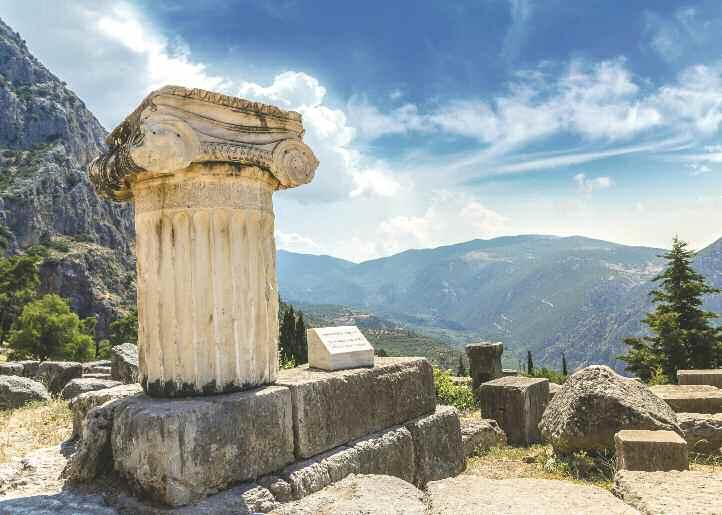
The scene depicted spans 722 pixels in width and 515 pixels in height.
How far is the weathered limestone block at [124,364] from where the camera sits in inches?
378

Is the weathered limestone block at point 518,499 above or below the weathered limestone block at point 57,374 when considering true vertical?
above

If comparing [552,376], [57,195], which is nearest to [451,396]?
[552,376]

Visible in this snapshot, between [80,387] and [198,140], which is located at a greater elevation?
[198,140]

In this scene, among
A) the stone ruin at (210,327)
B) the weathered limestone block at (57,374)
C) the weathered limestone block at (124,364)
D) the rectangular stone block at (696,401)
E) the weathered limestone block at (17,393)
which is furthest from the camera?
the weathered limestone block at (57,374)

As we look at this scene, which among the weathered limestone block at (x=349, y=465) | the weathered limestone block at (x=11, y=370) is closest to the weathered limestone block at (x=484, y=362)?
the weathered limestone block at (x=349, y=465)

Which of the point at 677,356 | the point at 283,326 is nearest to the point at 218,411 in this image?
the point at 677,356

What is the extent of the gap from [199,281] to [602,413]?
428 centimetres

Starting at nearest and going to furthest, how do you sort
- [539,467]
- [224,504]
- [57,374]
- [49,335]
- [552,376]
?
[224,504] < [539,467] < [57,374] < [49,335] < [552,376]

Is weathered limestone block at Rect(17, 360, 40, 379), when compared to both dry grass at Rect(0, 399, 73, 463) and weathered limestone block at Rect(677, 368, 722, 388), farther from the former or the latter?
weathered limestone block at Rect(677, 368, 722, 388)

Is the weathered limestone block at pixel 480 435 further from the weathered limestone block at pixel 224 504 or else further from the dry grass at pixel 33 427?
the dry grass at pixel 33 427

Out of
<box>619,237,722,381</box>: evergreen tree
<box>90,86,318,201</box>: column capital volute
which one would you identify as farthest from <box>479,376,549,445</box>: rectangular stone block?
<box>619,237,722,381</box>: evergreen tree

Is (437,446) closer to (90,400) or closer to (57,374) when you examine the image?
(90,400)

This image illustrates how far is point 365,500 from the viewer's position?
2.96 metres

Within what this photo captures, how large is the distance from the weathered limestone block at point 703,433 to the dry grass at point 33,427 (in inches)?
259
